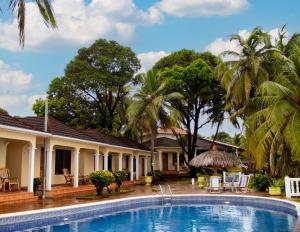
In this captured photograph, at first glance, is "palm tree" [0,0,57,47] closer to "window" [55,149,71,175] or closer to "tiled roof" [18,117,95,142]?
"tiled roof" [18,117,95,142]

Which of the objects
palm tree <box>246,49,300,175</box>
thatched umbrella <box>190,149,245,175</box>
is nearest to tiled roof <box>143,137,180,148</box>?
thatched umbrella <box>190,149,245,175</box>

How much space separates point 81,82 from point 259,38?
64.1ft

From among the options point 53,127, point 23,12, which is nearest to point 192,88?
point 53,127

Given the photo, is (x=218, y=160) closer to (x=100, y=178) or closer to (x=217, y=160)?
(x=217, y=160)

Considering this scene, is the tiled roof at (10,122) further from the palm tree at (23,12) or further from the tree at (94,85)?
the tree at (94,85)

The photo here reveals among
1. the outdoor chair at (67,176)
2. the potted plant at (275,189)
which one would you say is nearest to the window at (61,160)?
the outdoor chair at (67,176)

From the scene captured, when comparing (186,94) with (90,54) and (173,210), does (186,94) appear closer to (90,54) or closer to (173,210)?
(90,54)

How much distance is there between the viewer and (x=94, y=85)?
1475 inches

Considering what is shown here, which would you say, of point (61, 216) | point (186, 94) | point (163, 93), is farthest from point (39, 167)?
point (186, 94)

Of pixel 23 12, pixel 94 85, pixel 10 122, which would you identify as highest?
pixel 94 85

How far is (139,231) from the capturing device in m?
11.5

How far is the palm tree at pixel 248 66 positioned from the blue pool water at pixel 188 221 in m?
10.0

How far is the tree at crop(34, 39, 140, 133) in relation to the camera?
37.3 meters

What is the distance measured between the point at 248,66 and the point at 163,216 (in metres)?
13.6
